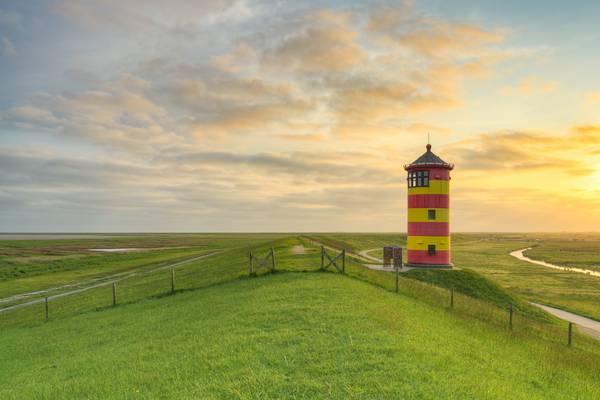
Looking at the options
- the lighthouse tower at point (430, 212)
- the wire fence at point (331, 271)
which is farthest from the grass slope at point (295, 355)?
the lighthouse tower at point (430, 212)

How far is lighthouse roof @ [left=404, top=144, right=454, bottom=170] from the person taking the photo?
42.8 metres

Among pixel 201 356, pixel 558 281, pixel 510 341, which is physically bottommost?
pixel 558 281

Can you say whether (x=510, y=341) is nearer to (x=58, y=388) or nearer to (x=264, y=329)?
(x=264, y=329)

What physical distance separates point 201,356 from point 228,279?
16069 mm

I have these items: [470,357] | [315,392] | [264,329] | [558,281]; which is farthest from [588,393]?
[558,281]

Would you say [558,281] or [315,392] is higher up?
[315,392]

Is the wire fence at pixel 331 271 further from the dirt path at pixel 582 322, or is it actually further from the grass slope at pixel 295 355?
the grass slope at pixel 295 355

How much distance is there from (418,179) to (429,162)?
206cm

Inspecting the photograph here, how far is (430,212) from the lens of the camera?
43.1 meters

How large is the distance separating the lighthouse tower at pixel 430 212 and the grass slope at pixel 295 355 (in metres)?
20.2

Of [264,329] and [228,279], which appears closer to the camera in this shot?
[264,329]

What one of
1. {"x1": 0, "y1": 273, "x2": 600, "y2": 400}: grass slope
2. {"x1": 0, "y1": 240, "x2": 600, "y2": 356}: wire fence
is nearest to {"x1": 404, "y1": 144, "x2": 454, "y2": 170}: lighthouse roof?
{"x1": 0, "y1": 240, "x2": 600, "y2": 356}: wire fence

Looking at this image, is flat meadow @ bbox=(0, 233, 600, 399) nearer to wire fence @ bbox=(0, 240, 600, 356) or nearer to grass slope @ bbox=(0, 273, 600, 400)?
grass slope @ bbox=(0, 273, 600, 400)

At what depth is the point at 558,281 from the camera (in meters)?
62.0
